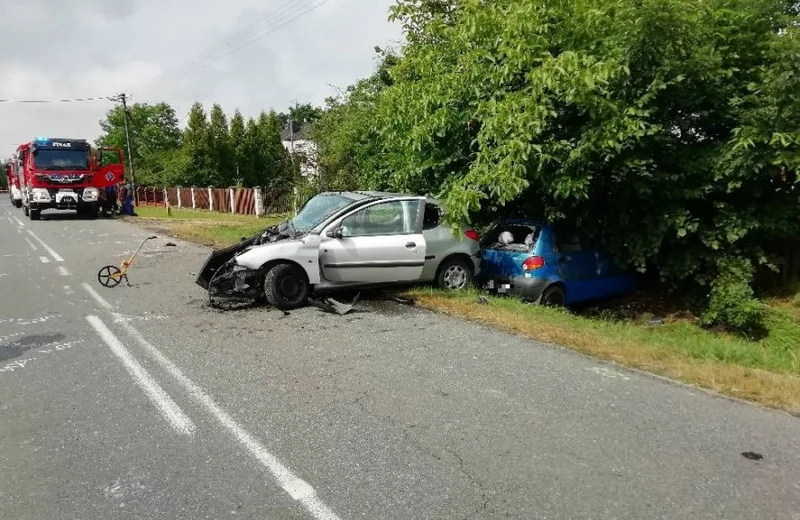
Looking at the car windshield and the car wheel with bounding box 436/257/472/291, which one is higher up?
the car windshield

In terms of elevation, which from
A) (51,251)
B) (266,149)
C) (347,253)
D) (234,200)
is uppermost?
(266,149)

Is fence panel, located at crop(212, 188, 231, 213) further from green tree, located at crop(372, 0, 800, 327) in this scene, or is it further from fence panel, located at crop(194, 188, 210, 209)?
green tree, located at crop(372, 0, 800, 327)

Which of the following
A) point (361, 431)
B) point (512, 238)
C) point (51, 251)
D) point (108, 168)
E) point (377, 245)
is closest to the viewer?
point (361, 431)

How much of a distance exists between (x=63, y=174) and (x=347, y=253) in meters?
21.9

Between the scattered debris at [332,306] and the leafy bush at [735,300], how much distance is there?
6.01 metres

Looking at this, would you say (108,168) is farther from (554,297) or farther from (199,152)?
(554,297)

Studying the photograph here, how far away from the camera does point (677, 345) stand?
6969 millimetres

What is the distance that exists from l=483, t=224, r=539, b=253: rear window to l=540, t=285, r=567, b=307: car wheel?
2.44 ft

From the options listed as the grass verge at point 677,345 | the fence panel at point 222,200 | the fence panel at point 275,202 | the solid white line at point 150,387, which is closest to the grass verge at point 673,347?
the grass verge at point 677,345

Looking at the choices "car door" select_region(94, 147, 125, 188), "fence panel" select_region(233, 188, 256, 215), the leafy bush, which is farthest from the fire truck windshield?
the leafy bush

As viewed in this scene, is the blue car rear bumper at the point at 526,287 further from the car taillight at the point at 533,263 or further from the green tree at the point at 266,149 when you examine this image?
the green tree at the point at 266,149

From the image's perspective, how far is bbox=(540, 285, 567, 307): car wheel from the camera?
31.8 ft

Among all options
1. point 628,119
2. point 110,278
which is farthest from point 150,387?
point 628,119

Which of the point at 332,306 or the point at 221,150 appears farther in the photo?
the point at 221,150
